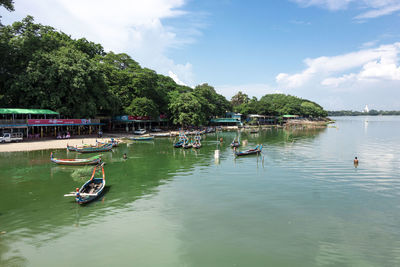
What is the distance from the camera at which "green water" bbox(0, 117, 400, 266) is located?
1134 cm

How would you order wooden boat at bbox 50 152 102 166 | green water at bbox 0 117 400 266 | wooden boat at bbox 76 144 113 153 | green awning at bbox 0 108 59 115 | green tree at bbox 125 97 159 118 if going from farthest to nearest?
green tree at bbox 125 97 159 118
green awning at bbox 0 108 59 115
wooden boat at bbox 76 144 113 153
wooden boat at bbox 50 152 102 166
green water at bbox 0 117 400 266

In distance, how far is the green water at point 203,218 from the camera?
11.3 meters

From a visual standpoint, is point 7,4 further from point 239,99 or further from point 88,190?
point 239,99

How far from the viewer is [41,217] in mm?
14914

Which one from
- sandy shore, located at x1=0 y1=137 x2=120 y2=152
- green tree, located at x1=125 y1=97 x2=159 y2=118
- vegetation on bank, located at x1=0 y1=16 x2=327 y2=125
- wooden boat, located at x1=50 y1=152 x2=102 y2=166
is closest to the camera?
wooden boat, located at x1=50 y1=152 x2=102 y2=166

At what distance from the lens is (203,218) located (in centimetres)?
1515

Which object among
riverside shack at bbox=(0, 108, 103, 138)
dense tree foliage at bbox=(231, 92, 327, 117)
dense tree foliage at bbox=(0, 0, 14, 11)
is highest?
dense tree foliage at bbox=(0, 0, 14, 11)

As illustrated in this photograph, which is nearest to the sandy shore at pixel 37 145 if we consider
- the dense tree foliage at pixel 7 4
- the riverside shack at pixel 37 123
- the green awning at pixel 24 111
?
the riverside shack at pixel 37 123

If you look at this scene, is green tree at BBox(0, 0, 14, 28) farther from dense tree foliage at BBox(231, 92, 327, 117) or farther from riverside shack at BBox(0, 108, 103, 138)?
dense tree foliage at BBox(231, 92, 327, 117)

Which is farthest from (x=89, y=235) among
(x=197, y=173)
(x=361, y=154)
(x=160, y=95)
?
(x=160, y=95)

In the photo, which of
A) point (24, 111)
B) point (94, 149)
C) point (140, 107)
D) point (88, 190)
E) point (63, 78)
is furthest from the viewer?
point (140, 107)

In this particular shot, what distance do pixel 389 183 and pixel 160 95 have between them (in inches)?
2348

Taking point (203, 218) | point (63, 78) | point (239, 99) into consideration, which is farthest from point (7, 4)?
point (239, 99)

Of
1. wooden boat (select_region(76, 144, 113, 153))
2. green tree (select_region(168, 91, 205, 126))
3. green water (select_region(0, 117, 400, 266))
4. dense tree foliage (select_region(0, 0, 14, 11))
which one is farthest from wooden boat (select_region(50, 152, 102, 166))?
green tree (select_region(168, 91, 205, 126))
